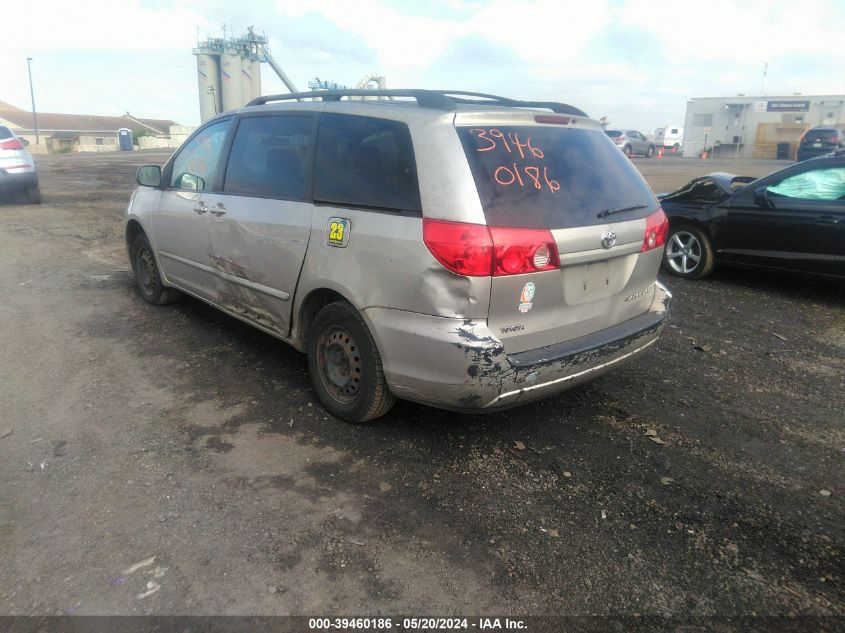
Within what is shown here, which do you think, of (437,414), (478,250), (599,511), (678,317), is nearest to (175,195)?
(437,414)

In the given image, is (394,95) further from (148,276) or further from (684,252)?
(684,252)

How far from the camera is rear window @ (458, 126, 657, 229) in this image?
3027 millimetres

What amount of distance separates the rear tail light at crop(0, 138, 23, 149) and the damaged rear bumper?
476 inches

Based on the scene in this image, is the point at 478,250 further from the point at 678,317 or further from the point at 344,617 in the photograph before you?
the point at 678,317

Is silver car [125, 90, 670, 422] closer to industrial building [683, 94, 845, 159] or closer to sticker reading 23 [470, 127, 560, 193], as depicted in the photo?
sticker reading 23 [470, 127, 560, 193]

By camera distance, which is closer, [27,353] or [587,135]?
[587,135]

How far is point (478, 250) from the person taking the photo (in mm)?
2869

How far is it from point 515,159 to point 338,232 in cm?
Result: 100

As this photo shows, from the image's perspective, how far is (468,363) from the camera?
9.60 ft

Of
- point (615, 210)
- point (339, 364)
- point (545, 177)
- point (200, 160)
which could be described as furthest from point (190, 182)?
point (615, 210)

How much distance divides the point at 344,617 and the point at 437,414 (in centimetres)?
170

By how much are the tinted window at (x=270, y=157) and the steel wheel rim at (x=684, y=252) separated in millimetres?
5175

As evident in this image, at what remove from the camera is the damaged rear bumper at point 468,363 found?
293 centimetres

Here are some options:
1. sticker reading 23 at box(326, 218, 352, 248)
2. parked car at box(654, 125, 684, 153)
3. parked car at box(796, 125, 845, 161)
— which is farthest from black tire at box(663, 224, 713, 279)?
parked car at box(654, 125, 684, 153)
